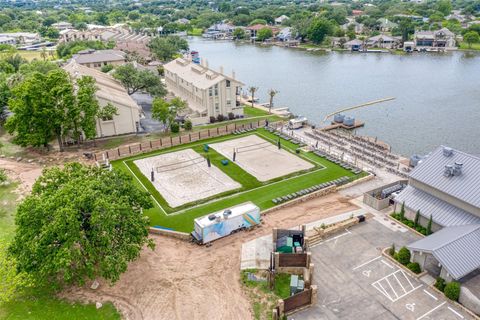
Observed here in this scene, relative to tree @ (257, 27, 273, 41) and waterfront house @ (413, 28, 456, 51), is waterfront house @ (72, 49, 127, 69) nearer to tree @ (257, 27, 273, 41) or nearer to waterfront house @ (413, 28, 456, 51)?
tree @ (257, 27, 273, 41)

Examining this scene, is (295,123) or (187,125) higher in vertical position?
(187,125)

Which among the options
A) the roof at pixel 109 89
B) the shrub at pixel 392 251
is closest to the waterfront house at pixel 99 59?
the roof at pixel 109 89

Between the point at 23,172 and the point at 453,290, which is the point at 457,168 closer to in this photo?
the point at 453,290

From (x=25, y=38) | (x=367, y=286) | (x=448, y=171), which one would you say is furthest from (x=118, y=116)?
(x=25, y=38)

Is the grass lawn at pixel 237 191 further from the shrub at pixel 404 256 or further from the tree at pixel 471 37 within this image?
the tree at pixel 471 37

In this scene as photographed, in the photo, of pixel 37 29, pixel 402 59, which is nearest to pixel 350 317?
pixel 402 59

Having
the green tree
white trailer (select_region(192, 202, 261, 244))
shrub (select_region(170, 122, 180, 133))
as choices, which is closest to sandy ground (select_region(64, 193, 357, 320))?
white trailer (select_region(192, 202, 261, 244))
